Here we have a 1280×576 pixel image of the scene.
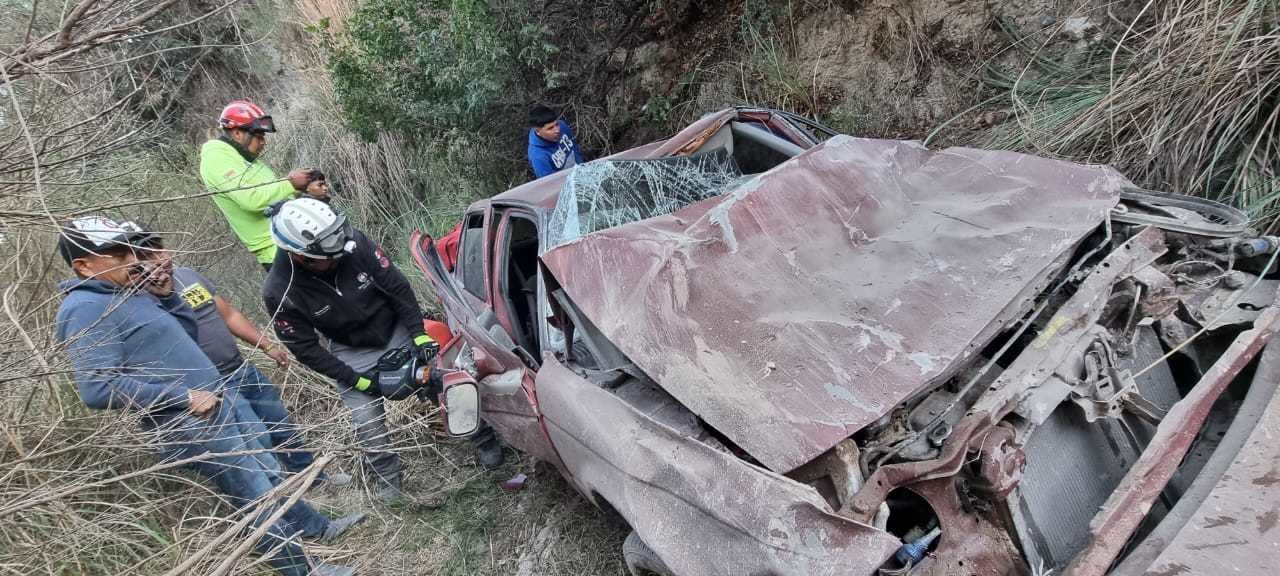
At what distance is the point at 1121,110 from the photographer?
10.7 feet

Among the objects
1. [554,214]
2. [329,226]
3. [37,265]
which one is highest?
[37,265]

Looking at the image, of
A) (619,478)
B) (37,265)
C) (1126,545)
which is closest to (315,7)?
(37,265)

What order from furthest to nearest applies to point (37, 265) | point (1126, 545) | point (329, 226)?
point (329, 226) < point (37, 265) < point (1126, 545)

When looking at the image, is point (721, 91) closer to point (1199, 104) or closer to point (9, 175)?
point (1199, 104)

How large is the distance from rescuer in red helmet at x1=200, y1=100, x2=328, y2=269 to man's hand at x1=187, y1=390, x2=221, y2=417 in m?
1.64

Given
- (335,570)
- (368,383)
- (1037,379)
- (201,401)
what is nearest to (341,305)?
(368,383)

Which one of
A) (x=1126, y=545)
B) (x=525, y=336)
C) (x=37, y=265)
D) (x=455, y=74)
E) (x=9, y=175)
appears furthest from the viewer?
(x=455, y=74)

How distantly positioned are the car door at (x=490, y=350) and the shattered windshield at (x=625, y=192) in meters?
0.48

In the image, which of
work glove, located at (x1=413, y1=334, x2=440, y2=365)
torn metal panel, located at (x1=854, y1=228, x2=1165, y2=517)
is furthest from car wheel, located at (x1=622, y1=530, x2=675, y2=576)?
work glove, located at (x1=413, y1=334, x2=440, y2=365)

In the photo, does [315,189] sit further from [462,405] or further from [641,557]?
[641,557]

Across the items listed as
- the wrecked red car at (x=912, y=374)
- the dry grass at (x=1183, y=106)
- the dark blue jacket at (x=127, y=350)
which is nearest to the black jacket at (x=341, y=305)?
the dark blue jacket at (x=127, y=350)

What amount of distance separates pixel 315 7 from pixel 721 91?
16.5 ft

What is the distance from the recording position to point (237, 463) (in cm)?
249

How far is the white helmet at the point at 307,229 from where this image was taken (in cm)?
268
